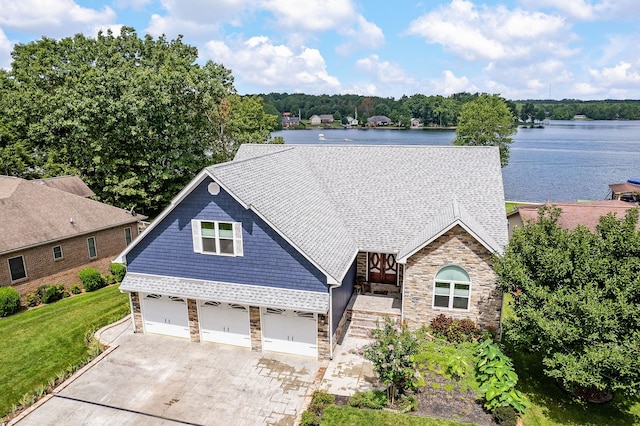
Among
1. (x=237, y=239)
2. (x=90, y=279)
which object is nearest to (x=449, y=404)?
(x=237, y=239)

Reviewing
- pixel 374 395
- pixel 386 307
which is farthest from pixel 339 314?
pixel 374 395

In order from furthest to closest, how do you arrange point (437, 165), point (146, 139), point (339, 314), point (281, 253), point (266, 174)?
point (146, 139) → point (437, 165) → point (266, 174) → point (339, 314) → point (281, 253)

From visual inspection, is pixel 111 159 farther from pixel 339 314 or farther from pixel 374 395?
pixel 374 395

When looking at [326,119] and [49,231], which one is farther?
[326,119]

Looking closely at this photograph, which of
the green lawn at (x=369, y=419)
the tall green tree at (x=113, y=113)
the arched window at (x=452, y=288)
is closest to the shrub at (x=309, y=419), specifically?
the green lawn at (x=369, y=419)

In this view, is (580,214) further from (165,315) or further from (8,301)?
(8,301)

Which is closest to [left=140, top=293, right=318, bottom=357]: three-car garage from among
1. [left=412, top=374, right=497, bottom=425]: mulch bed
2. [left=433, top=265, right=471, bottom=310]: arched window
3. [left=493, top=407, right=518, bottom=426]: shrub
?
[left=412, top=374, right=497, bottom=425]: mulch bed
